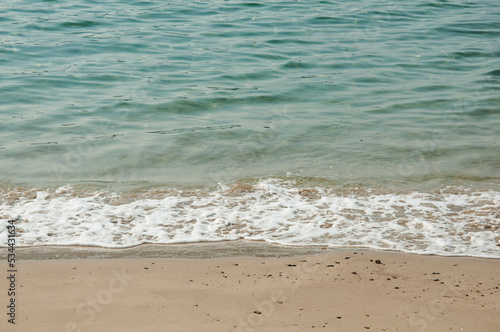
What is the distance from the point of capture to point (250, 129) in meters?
9.38

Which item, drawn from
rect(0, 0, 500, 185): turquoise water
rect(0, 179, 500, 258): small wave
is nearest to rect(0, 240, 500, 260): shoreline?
rect(0, 179, 500, 258): small wave

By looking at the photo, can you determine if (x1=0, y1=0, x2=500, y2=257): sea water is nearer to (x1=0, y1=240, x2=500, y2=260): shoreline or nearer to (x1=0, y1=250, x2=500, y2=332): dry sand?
(x1=0, y1=240, x2=500, y2=260): shoreline

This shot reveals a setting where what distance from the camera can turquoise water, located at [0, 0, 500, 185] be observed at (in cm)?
812

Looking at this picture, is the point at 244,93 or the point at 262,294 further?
the point at 244,93

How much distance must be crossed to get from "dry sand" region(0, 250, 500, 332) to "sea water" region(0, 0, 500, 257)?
50 centimetres

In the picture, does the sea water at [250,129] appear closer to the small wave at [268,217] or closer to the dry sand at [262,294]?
the small wave at [268,217]

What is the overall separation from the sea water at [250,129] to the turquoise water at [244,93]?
1.6 inches

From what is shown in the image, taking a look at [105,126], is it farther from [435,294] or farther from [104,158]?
[435,294]

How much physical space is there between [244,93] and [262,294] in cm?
677

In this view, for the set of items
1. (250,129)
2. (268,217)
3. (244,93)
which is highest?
(244,93)

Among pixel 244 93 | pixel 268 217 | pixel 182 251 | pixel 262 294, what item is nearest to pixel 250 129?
pixel 244 93

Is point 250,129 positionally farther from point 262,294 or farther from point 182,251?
point 262,294

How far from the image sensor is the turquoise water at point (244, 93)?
26.7ft

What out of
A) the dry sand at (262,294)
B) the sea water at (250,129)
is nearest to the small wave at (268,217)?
the sea water at (250,129)
